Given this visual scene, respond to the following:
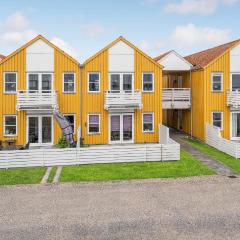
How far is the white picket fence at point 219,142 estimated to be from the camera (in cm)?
2477

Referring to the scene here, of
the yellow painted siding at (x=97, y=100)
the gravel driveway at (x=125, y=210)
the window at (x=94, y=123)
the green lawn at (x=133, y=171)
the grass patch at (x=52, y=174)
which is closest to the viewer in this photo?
the gravel driveway at (x=125, y=210)

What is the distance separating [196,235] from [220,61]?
22.8 meters

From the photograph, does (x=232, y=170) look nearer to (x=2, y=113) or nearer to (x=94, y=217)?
(x=94, y=217)

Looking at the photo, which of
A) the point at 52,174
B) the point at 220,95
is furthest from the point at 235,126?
the point at 52,174

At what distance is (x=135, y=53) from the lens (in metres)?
30.2

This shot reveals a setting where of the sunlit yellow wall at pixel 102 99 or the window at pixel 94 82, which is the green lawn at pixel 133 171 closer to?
the sunlit yellow wall at pixel 102 99

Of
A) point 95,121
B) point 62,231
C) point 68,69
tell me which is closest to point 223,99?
point 95,121

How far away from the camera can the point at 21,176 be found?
19.7 meters

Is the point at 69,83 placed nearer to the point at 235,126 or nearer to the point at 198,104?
the point at 198,104

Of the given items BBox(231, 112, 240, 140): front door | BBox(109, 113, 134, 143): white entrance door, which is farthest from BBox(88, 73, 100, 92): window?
BBox(231, 112, 240, 140): front door

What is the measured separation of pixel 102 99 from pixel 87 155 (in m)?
8.70

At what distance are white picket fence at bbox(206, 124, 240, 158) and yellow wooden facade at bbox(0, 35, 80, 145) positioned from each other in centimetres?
1139

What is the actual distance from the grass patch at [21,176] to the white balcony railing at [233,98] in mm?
18151

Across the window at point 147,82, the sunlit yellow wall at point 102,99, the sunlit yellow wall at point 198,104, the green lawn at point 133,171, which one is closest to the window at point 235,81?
the sunlit yellow wall at point 198,104
